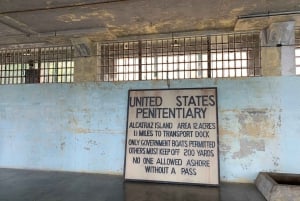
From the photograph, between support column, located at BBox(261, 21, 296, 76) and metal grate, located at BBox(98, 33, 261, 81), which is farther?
metal grate, located at BBox(98, 33, 261, 81)

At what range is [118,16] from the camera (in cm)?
513

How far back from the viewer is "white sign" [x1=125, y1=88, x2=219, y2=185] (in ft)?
17.3

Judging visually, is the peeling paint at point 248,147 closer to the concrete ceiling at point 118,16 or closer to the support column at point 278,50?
the support column at point 278,50

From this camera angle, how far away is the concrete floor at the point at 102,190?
432 centimetres

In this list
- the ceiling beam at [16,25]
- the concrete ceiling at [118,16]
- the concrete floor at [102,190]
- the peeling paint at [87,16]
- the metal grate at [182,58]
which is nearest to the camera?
the concrete floor at [102,190]

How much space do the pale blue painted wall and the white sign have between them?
22 centimetres

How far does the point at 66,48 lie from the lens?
6984mm

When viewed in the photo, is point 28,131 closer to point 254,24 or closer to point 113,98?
point 113,98

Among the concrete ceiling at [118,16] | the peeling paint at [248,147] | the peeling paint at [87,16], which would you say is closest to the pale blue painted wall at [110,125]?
the peeling paint at [248,147]

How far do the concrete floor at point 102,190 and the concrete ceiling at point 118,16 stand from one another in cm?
318

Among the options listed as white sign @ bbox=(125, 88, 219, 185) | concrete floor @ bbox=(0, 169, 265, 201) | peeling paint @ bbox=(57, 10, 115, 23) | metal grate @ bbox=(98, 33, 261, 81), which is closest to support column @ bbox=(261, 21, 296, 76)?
metal grate @ bbox=(98, 33, 261, 81)

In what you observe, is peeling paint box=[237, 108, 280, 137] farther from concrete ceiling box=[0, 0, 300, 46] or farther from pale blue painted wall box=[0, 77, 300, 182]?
concrete ceiling box=[0, 0, 300, 46]

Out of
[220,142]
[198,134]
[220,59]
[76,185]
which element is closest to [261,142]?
[220,142]

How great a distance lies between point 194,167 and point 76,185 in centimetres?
230
